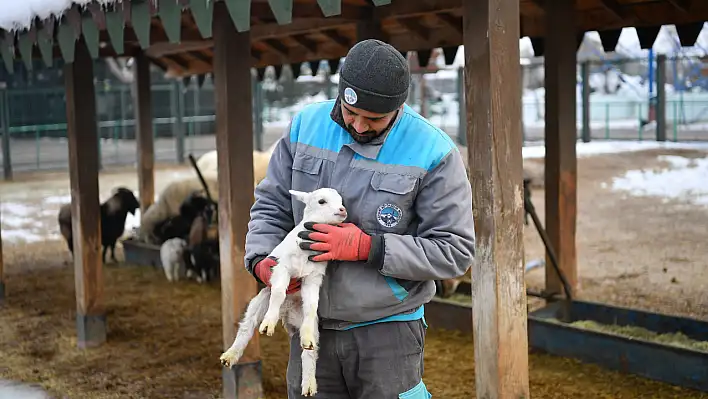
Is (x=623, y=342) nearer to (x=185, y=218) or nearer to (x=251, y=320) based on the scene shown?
(x=251, y=320)

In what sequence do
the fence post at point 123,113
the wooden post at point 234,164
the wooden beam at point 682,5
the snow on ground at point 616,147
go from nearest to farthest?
the wooden post at point 234,164 → the wooden beam at point 682,5 → the snow on ground at point 616,147 → the fence post at point 123,113

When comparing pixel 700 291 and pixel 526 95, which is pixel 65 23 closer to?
pixel 700 291

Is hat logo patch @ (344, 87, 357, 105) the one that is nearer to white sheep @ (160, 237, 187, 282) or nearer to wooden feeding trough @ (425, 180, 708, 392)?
wooden feeding trough @ (425, 180, 708, 392)

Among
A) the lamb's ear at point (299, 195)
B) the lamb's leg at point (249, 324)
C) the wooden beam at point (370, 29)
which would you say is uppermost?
the wooden beam at point (370, 29)

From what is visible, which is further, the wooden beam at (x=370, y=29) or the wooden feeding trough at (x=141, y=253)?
the wooden feeding trough at (x=141, y=253)

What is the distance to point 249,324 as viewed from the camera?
3.09 meters

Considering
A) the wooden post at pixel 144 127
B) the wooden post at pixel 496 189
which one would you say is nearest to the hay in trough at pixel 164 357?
the wooden post at pixel 496 189

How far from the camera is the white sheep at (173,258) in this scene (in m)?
9.61

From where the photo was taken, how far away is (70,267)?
425 inches

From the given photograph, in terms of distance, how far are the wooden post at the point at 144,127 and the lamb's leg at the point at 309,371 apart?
8.04m

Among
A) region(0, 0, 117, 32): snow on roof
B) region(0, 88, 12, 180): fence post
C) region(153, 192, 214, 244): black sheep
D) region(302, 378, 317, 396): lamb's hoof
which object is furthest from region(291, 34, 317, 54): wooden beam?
region(0, 88, 12, 180): fence post

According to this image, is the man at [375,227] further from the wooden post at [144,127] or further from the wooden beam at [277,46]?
the wooden post at [144,127]

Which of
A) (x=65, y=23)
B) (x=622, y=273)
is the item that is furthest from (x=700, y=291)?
(x=65, y=23)

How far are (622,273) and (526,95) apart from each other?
1247 inches
